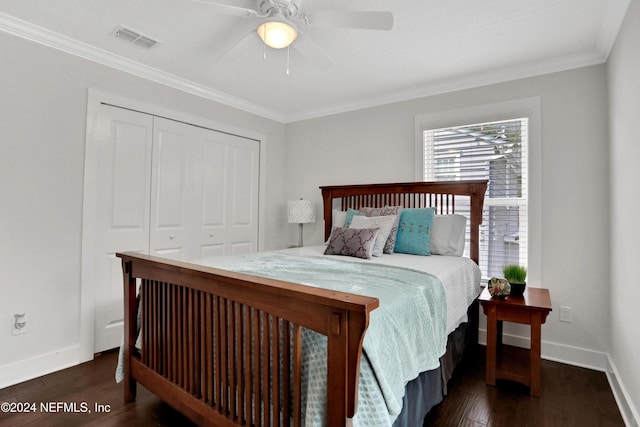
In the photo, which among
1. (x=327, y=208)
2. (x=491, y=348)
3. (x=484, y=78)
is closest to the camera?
(x=491, y=348)

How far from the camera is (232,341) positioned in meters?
1.44

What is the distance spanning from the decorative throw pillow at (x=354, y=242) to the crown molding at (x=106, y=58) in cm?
202

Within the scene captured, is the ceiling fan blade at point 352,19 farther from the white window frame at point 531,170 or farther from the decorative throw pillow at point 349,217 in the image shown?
the decorative throw pillow at point 349,217

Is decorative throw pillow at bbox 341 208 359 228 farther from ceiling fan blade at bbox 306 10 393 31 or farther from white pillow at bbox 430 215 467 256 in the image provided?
ceiling fan blade at bbox 306 10 393 31

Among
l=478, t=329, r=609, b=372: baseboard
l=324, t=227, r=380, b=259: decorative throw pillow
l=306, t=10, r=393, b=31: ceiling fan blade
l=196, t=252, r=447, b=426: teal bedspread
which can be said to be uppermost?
l=306, t=10, r=393, b=31: ceiling fan blade

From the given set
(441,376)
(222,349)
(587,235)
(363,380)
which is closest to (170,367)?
(222,349)

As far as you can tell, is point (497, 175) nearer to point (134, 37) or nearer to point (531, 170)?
point (531, 170)

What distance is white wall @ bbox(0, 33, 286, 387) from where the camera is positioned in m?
2.25

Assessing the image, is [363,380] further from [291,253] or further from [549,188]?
[549,188]

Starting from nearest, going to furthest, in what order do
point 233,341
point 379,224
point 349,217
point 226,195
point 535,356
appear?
point 233,341
point 535,356
point 379,224
point 349,217
point 226,195

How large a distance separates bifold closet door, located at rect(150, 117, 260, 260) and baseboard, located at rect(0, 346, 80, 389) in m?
0.97

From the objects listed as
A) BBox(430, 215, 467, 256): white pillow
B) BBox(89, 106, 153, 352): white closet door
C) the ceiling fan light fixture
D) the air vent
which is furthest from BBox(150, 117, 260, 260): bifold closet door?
BBox(430, 215, 467, 256): white pillow

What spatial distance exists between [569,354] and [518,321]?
884mm

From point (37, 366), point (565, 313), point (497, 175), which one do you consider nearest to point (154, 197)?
point (37, 366)
